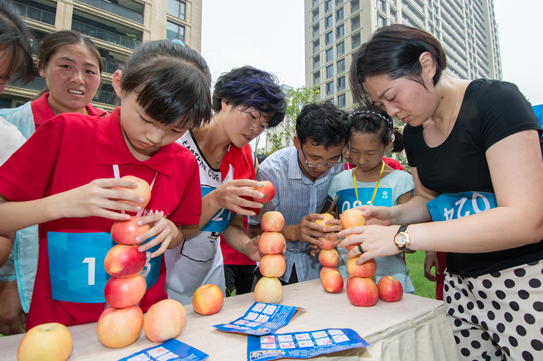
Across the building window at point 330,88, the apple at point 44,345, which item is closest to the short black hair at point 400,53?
the apple at point 44,345

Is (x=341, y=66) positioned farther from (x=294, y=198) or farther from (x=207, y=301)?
(x=207, y=301)

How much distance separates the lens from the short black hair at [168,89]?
1.28 m

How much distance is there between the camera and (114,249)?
1120 mm

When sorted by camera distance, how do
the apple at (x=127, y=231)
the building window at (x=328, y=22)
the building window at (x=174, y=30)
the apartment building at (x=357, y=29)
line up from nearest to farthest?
the apple at (x=127, y=231) → the building window at (x=174, y=30) → the apartment building at (x=357, y=29) → the building window at (x=328, y=22)

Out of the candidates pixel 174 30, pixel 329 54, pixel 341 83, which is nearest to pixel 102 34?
pixel 174 30

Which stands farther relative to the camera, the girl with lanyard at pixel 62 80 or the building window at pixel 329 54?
the building window at pixel 329 54

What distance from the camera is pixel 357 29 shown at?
31594 millimetres

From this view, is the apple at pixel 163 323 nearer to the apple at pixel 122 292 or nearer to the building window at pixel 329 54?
the apple at pixel 122 292

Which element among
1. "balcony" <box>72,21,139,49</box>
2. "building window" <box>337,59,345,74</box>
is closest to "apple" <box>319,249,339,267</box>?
"balcony" <box>72,21,139,49</box>

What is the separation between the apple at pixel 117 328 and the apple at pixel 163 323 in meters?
0.05

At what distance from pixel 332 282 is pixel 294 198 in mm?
903

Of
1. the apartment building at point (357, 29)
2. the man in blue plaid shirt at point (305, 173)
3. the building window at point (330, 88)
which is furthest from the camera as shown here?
the building window at point (330, 88)

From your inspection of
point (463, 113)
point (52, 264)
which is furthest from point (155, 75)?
point (463, 113)

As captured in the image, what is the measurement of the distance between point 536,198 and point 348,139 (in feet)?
4.49
